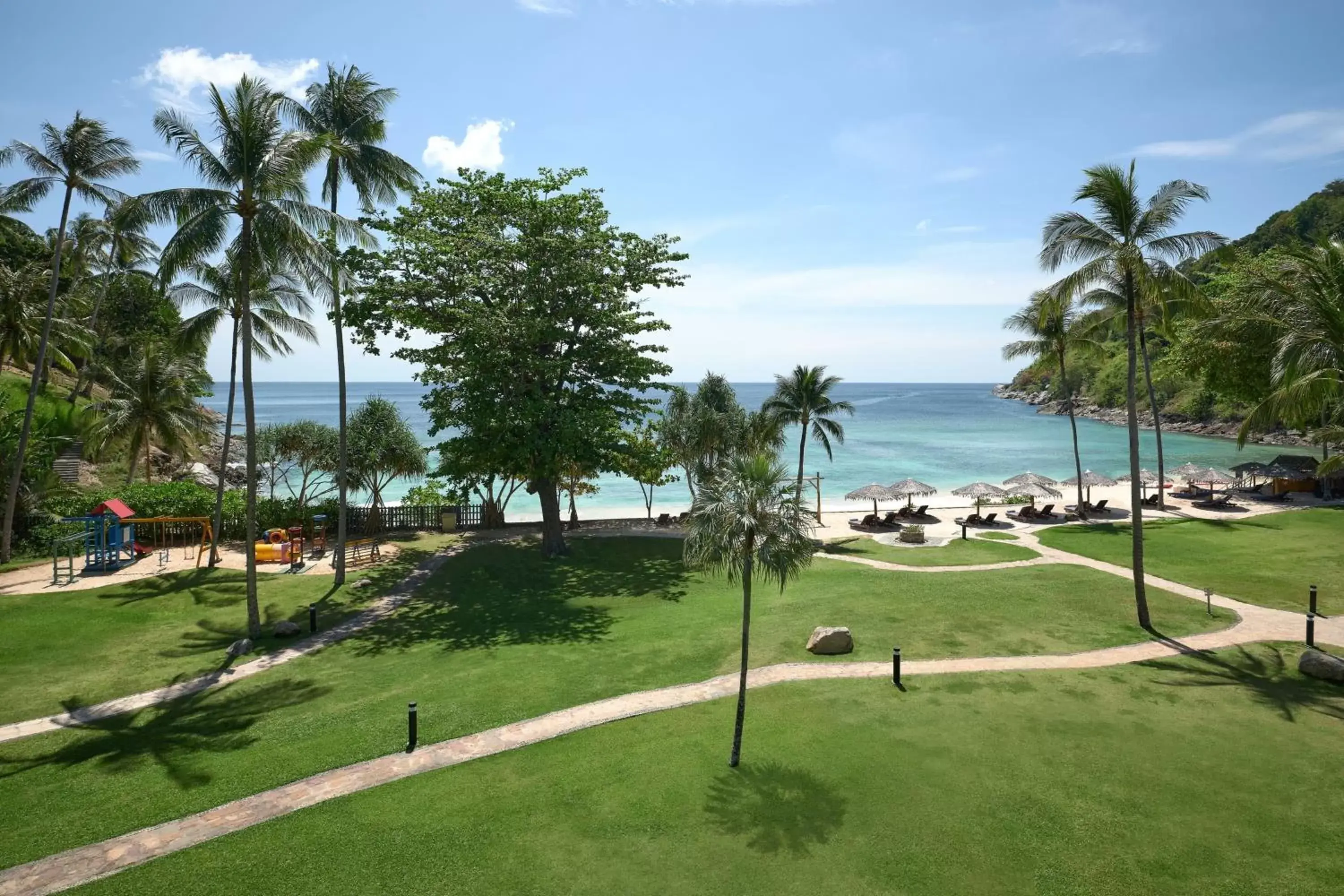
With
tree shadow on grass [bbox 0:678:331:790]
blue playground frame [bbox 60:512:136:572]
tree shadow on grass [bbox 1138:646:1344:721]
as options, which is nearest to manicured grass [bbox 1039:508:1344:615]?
tree shadow on grass [bbox 1138:646:1344:721]

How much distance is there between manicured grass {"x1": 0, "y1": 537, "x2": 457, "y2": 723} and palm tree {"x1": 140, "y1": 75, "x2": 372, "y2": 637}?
199 cm

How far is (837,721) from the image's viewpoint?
41.3ft

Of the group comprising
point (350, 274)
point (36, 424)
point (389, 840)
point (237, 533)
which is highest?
point (350, 274)

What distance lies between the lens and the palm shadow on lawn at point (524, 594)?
60.4 feet

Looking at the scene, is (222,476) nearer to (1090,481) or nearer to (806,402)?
(806,402)

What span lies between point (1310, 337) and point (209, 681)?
1055 inches

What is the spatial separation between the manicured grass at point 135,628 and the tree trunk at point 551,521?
5.80 m

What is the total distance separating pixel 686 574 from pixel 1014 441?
9686 centimetres

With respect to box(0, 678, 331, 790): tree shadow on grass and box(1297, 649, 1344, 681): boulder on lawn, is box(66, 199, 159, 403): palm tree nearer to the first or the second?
box(0, 678, 331, 790): tree shadow on grass

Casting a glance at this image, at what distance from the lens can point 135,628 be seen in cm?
1841

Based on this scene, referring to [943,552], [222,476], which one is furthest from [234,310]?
[943,552]

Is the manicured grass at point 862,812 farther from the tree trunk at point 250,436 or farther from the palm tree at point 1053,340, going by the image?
the palm tree at point 1053,340

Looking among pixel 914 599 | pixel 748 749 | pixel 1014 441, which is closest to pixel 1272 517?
pixel 914 599

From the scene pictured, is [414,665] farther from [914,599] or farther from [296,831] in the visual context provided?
[914,599]
